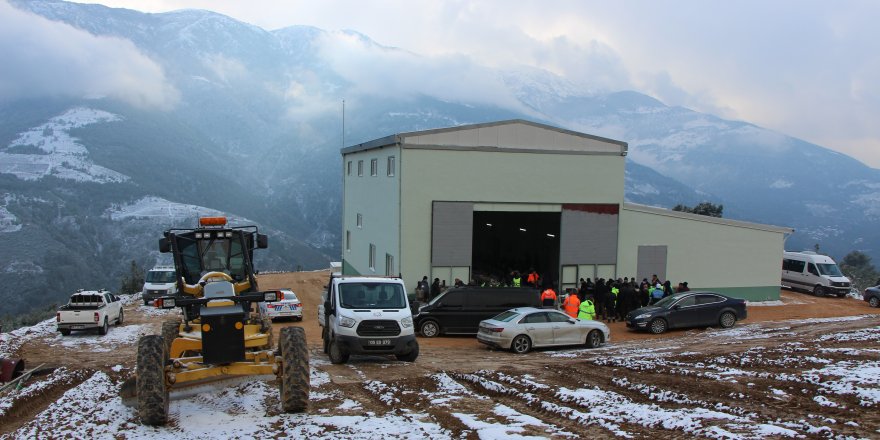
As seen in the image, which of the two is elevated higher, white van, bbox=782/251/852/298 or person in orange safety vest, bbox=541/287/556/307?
white van, bbox=782/251/852/298

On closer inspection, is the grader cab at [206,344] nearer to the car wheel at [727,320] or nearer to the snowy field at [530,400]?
the snowy field at [530,400]

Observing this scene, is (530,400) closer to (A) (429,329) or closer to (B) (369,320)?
(B) (369,320)

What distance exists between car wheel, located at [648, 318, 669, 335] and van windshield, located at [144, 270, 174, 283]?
22982 millimetres

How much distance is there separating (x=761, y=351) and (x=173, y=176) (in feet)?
516

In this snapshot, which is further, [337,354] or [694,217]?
[694,217]

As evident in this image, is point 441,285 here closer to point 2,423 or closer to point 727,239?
point 727,239

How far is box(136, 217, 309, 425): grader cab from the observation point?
9680 mm

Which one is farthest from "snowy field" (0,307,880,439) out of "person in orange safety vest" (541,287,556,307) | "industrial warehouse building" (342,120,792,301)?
"industrial warehouse building" (342,120,792,301)

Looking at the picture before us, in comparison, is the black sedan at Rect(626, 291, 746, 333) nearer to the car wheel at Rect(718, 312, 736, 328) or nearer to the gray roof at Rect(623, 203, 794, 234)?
the car wheel at Rect(718, 312, 736, 328)

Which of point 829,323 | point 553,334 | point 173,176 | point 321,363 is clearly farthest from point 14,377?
point 173,176

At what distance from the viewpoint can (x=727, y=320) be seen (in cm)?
2392

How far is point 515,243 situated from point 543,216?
201 inches

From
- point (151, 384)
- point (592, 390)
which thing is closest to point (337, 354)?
point (592, 390)

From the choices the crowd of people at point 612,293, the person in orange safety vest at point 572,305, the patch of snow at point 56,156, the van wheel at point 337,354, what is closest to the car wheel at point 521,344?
the person in orange safety vest at point 572,305
